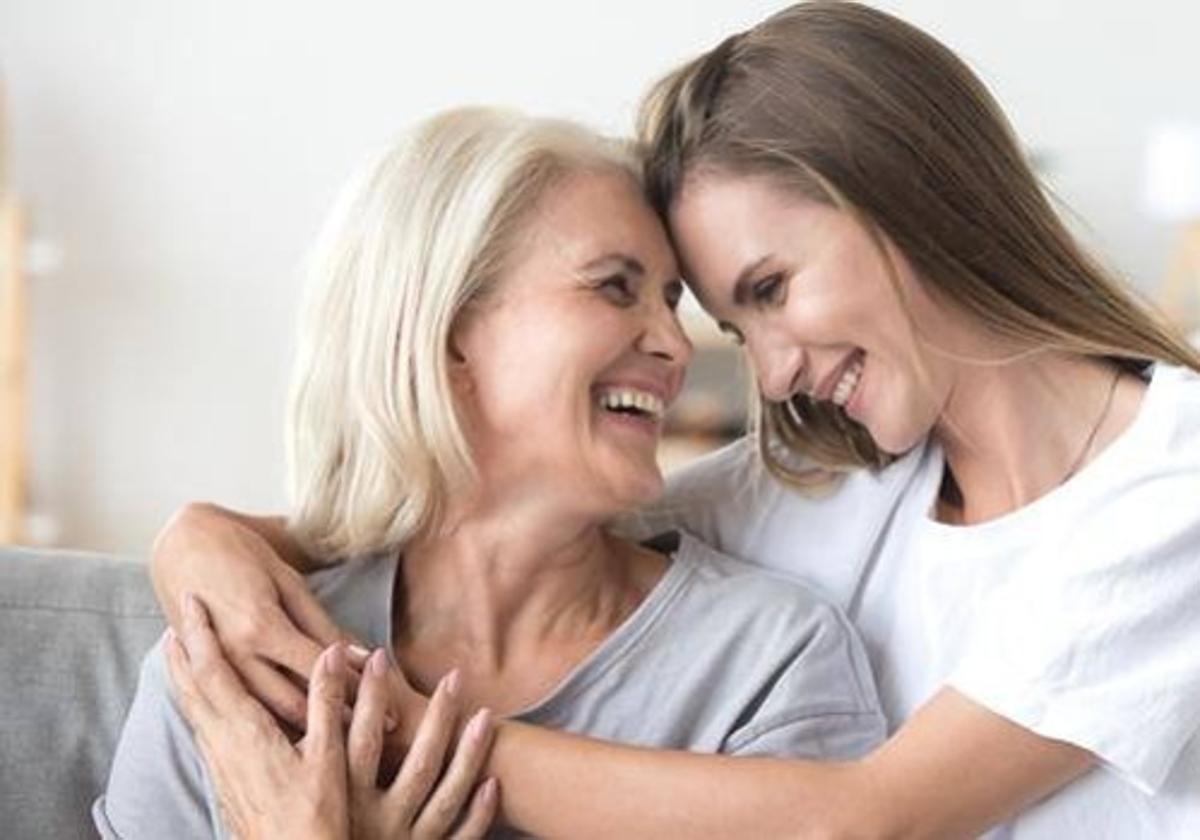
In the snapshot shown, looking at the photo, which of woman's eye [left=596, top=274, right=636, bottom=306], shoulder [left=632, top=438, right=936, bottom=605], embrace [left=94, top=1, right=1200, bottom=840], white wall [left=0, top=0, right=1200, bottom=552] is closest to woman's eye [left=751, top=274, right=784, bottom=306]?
embrace [left=94, top=1, right=1200, bottom=840]

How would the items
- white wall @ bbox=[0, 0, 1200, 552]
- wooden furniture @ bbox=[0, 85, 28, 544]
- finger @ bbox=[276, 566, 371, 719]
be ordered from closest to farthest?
finger @ bbox=[276, 566, 371, 719], wooden furniture @ bbox=[0, 85, 28, 544], white wall @ bbox=[0, 0, 1200, 552]

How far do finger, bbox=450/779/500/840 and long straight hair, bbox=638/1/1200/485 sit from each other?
0.53 m

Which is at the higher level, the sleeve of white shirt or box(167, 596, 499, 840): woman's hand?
the sleeve of white shirt

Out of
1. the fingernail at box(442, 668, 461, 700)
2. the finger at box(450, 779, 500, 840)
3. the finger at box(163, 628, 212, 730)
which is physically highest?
the fingernail at box(442, 668, 461, 700)

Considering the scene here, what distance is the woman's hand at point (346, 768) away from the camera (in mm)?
1307

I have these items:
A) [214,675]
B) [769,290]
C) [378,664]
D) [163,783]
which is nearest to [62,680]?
[163,783]

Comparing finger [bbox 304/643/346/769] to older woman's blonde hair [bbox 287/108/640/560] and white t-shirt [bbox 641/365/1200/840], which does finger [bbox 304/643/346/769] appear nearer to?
older woman's blonde hair [bbox 287/108/640/560]

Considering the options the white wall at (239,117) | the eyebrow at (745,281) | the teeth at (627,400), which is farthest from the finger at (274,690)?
the white wall at (239,117)

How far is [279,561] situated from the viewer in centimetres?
144

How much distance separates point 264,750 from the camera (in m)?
1.33

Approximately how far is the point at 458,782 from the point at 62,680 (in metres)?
0.47

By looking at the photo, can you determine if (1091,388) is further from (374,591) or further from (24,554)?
(24,554)

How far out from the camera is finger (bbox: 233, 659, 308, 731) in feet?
4.46

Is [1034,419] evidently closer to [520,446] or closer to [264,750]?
[520,446]
